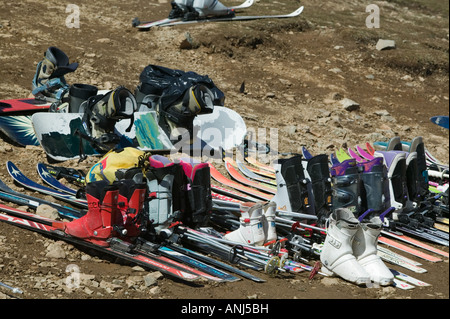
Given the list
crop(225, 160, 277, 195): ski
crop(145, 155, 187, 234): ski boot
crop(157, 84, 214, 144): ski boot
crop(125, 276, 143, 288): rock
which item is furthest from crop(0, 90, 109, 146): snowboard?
crop(125, 276, 143, 288): rock

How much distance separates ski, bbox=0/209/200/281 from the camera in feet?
20.7

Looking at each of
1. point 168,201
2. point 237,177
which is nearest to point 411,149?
point 237,177

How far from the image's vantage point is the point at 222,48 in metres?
17.0

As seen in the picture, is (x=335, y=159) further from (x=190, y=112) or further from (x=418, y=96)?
(x=418, y=96)

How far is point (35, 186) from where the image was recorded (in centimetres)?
820

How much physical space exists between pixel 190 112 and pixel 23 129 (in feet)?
7.65

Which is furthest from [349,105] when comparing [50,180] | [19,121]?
[50,180]

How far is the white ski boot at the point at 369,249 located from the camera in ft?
23.2

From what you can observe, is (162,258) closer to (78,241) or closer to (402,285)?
(78,241)

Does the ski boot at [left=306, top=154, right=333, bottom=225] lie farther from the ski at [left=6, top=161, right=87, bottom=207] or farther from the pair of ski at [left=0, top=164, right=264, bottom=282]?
the ski at [left=6, top=161, right=87, bottom=207]

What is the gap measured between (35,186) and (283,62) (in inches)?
413

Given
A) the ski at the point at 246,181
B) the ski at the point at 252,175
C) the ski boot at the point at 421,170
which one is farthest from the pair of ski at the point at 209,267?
the ski at the point at 252,175

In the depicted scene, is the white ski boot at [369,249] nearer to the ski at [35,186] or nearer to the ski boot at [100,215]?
the ski boot at [100,215]

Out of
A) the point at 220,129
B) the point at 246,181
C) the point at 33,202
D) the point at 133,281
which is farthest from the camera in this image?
the point at 220,129
